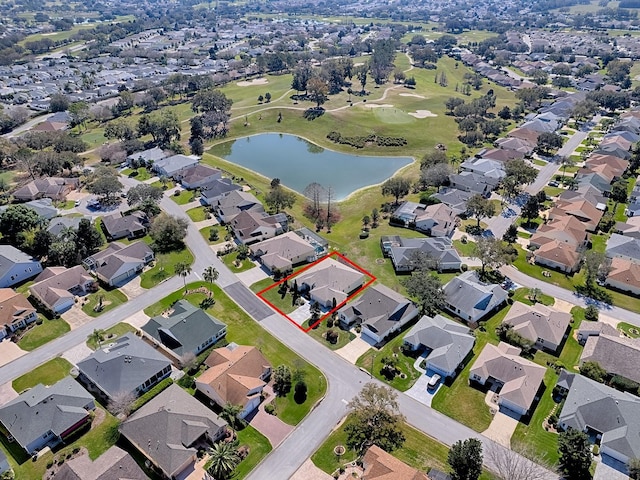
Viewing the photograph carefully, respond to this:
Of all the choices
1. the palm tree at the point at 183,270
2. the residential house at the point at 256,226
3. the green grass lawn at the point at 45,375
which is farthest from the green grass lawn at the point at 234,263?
the green grass lawn at the point at 45,375

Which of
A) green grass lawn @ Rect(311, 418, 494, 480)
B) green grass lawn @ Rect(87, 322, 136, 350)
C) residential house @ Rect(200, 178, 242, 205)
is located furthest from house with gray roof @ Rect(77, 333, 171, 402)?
residential house @ Rect(200, 178, 242, 205)

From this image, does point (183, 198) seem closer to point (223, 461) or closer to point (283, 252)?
point (283, 252)

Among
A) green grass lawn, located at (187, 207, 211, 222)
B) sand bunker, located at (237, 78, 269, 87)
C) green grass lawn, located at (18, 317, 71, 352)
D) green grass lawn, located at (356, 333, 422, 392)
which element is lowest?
green grass lawn, located at (187, 207, 211, 222)

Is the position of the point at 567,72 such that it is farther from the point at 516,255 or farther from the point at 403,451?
the point at 403,451

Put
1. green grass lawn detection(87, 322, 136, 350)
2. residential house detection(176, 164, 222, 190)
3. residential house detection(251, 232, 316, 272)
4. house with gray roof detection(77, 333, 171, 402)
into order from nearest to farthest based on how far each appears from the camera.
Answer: house with gray roof detection(77, 333, 171, 402), green grass lawn detection(87, 322, 136, 350), residential house detection(251, 232, 316, 272), residential house detection(176, 164, 222, 190)

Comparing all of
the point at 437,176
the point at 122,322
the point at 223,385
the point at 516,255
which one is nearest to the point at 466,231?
the point at 516,255

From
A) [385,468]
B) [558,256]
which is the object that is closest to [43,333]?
[385,468]

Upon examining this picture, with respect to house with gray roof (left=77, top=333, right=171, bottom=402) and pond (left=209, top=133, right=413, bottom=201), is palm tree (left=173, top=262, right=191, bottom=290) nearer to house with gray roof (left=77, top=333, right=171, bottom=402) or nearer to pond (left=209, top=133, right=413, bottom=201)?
house with gray roof (left=77, top=333, right=171, bottom=402)
